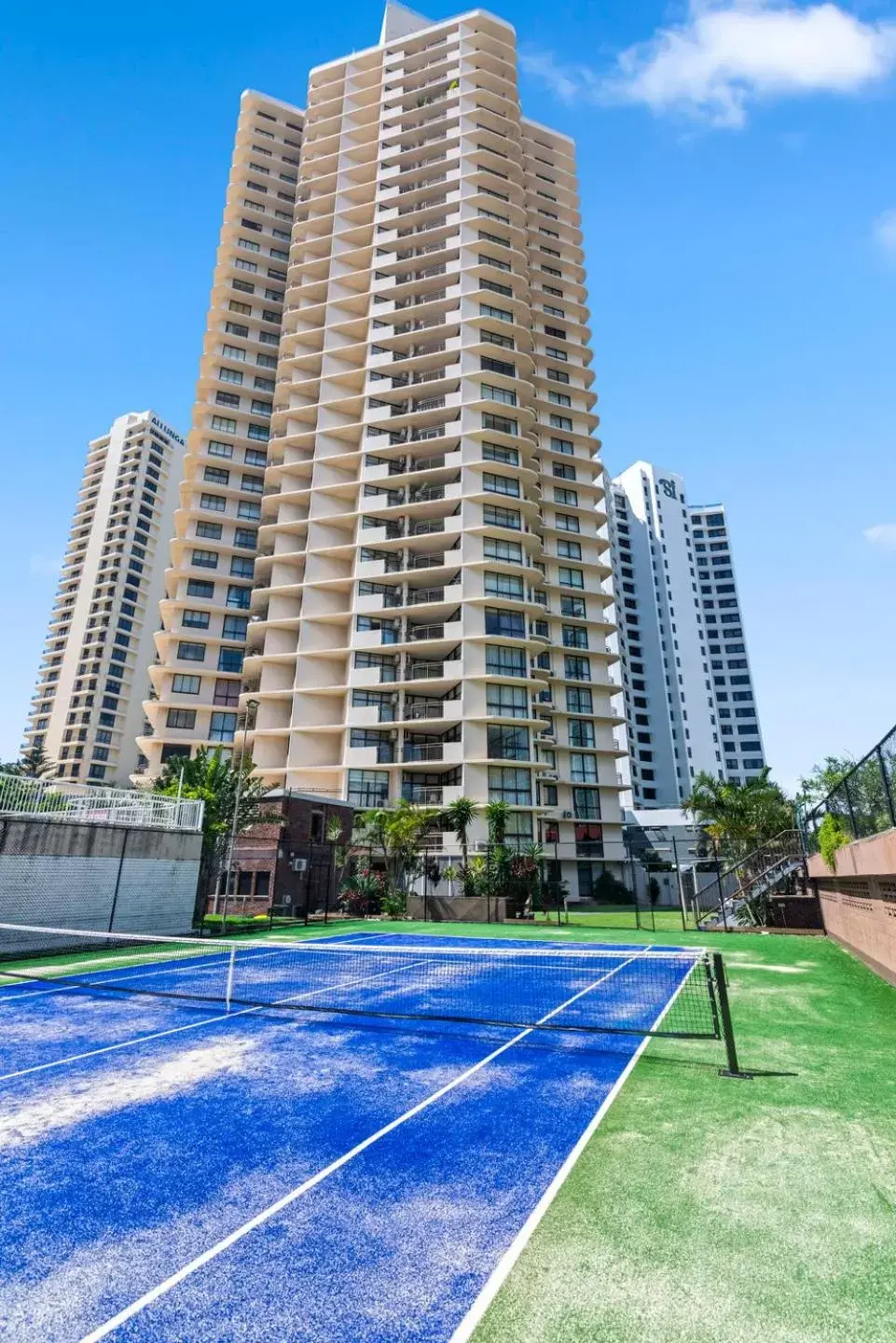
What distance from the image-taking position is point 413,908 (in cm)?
3334

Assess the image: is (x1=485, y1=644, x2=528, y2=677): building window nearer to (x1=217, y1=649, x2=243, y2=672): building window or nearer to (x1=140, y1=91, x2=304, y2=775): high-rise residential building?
(x1=217, y1=649, x2=243, y2=672): building window

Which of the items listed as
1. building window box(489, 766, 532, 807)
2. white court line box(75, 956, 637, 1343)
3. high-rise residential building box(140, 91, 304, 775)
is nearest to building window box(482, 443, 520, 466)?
high-rise residential building box(140, 91, 304, 775)

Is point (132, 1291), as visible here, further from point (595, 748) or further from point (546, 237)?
point (546, 237)

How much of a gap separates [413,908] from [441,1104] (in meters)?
27.1

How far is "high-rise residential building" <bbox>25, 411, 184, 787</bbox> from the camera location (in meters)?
93.9

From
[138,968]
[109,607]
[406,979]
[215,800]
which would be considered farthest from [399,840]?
[109,607]

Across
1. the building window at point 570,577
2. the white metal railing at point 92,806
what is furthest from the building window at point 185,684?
the white metal railing at point 92,806

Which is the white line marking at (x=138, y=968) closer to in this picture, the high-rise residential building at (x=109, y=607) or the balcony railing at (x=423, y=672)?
the balcony railing at (x=423, y=672)

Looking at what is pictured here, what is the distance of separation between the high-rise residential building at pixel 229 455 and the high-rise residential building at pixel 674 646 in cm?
5924

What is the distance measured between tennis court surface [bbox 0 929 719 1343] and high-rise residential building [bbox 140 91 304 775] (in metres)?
46.1

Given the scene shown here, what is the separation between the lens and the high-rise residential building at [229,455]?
5678cm

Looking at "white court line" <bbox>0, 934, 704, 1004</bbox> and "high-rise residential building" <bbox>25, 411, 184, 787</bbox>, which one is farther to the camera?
"high-rise residential building" <bbox>25, 411, 184, 787</bbox>

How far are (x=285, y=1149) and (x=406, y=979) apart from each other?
952 centimetres

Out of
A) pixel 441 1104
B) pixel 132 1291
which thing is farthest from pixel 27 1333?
pixel 441 1104
